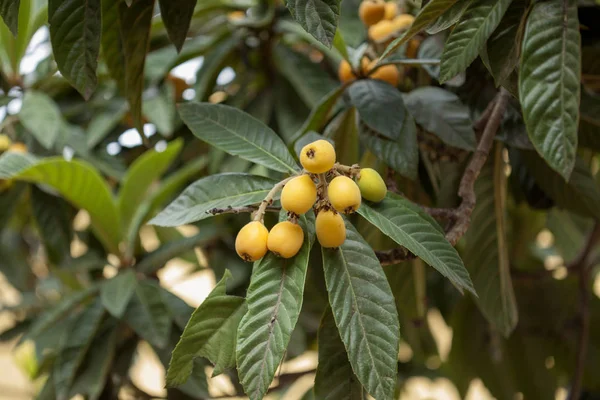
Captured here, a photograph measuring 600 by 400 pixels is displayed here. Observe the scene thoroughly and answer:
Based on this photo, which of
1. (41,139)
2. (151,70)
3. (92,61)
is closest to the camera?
(92,61)

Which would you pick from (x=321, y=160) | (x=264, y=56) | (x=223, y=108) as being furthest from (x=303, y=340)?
(x=321, y=160)

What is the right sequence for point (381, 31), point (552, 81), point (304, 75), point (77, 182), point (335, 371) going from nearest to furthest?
1. point (552, 81)
2. point (335, 371)
3. point (381, 31)
4. point (77, 182)
5. point (304, 75)

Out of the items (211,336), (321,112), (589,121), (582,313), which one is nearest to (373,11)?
(321,112)

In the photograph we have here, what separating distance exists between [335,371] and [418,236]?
5.8 inches

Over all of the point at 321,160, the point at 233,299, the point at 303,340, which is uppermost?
the point at 321,160

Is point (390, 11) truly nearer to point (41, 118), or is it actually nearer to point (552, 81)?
point (552, 81)

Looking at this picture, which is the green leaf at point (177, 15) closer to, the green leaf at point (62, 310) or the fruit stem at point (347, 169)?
the fruit stem at point (347, 169)

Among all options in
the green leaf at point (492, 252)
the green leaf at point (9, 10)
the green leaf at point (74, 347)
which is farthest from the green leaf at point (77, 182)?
the green leaf at point (492, 252)

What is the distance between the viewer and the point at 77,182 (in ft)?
3.11

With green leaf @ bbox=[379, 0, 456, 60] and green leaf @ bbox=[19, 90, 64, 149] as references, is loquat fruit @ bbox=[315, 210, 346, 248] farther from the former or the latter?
green leaf @ bbox=[19, 90, 64, 149]

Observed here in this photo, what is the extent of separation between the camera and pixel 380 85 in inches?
29.2

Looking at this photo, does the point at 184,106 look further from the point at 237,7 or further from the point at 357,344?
the point at 237,7

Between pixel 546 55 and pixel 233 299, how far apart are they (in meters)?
0.32

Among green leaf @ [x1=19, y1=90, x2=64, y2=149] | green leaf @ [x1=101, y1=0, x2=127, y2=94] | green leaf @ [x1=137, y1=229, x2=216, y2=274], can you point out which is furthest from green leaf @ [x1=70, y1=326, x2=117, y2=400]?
green leaf @ [x1=101, y1=0, x2=127, y2=94]
